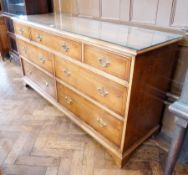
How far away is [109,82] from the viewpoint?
1193 millimetres

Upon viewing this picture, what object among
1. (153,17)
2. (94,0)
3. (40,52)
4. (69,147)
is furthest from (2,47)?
(153,17)

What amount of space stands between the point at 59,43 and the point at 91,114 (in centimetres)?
64

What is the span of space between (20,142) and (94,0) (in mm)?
1453

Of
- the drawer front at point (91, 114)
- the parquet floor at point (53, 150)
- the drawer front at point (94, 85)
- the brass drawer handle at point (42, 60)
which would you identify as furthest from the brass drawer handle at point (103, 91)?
the brass drawer handle at point (42, 60)

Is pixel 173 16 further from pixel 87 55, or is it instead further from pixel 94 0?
pixel 94 0

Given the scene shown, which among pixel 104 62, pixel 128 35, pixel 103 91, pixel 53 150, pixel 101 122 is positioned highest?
pixel 128 35

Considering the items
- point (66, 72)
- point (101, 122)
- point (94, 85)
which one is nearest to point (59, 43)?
point (66, 72)

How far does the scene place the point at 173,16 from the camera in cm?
126

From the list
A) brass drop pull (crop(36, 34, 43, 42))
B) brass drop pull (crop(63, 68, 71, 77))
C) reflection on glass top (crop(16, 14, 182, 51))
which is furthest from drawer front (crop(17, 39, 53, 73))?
reflection on glass top (crop(16, 14, 182, 51))

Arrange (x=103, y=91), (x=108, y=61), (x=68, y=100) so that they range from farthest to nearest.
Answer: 1. (x=68, y=100)
2. (x=103, y=91)
3. (x=108, y=61)

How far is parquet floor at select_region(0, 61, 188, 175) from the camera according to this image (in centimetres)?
137

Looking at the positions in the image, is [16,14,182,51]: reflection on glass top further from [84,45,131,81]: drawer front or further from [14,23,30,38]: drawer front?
[14,23,30,38]: drawer front

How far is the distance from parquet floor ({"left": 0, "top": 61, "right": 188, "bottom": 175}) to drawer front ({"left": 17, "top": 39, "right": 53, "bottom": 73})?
19.8 inches

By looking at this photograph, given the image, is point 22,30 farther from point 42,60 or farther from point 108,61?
point 108,61
